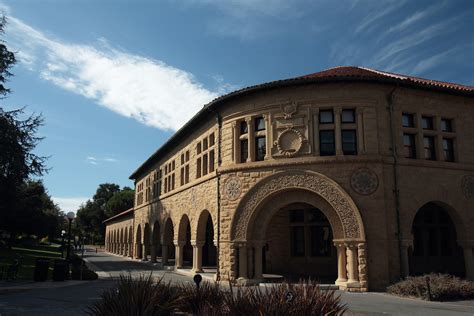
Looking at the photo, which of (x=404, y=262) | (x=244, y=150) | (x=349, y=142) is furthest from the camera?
(x=244, y=150)

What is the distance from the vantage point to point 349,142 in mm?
17906

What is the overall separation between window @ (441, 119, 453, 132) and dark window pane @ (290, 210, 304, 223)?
25.8 feet

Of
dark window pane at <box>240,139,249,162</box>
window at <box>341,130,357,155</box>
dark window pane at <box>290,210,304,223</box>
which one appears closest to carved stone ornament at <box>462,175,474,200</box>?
window at <box>341,130,357,155</box>

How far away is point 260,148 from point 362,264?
22.0 ft

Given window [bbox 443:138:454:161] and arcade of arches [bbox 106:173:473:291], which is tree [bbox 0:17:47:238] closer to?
arcade of arches [bbox 106:173:473:291]

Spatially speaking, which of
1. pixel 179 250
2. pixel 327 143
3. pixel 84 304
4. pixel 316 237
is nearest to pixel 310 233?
pixel 316 237

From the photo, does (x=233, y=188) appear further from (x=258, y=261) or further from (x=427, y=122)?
(x=427, y=122)

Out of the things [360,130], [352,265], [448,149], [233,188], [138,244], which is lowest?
[138,244]

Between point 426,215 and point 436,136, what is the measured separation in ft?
14.3

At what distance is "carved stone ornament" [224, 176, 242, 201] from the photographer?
19.2 meters

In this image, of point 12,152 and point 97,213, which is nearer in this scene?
point 12,152

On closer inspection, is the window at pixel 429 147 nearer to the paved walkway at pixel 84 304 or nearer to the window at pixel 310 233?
the window at pixel 310 233

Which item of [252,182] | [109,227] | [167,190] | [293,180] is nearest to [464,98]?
[293,180]

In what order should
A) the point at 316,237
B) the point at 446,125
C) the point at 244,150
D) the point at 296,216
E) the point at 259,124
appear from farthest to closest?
the point at 296,216
the point at 316,237
the point at 244,150
the point at 259,124
the point at 446,125
